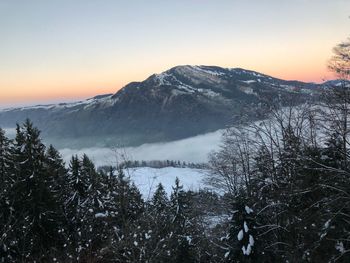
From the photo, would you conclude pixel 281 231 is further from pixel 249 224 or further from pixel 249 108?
pixel 249 108

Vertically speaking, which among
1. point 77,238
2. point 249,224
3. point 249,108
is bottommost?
point 77,238

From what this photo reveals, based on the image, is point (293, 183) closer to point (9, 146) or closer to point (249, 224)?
point (249, 224)

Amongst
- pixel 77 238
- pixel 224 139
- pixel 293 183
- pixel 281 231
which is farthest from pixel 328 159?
pixel 77 238

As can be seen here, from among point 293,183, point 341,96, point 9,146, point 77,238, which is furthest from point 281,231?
point 9,146

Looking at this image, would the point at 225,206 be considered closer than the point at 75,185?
Yes

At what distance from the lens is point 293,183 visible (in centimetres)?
1780

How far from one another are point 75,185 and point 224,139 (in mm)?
13737

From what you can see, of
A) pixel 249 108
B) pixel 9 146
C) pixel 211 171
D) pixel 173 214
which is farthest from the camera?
pixel 173 214

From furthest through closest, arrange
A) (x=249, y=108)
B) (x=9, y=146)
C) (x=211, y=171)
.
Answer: (x=9, y=146) → (x=211, y=171) → (x=249, y=108)

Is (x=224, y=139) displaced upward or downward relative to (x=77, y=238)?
upward

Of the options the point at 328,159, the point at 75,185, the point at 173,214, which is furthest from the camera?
the point at 173,214

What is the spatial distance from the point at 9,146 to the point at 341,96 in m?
23.9

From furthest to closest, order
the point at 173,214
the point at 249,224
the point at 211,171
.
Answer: the point at 173,214 < the point at 211,171 < the point at 249,224

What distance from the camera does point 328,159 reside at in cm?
1766
